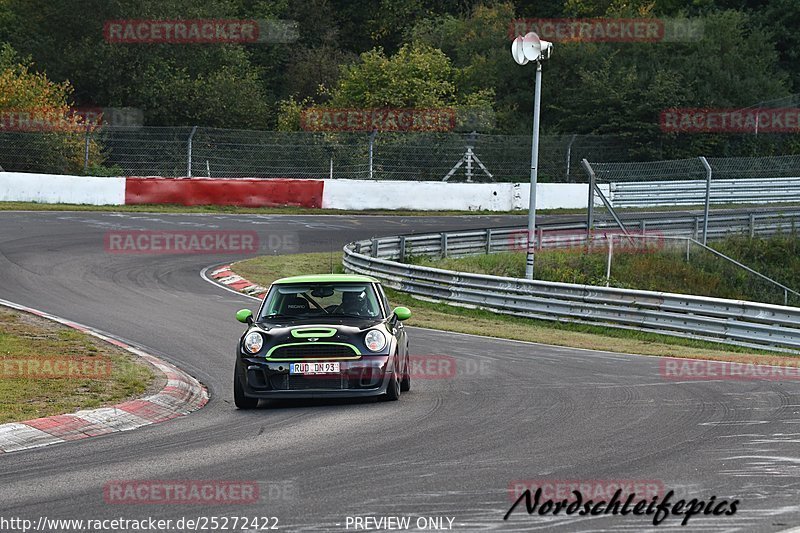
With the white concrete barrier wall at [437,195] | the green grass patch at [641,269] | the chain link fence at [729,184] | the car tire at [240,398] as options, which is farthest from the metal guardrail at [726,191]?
the car tire at [240,398]

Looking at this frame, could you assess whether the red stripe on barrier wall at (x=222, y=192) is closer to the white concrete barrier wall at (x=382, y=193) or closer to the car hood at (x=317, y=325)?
the white concrete barrier wall at (x=382, y=193)

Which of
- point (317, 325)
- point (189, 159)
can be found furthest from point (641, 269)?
point (317, 325)

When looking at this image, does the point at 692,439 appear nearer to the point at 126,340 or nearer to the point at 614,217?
the point at 126,340

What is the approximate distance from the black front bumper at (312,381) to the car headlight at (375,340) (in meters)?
0.13

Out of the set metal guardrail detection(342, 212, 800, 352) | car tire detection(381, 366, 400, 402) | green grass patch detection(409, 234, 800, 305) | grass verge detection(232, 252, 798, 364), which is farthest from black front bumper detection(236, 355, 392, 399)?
green grass patch detection(409, 234, 800, 305)

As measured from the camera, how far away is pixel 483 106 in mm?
49969

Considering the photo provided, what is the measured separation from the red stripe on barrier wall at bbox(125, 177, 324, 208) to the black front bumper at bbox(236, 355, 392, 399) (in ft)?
83.6

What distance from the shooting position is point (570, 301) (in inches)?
856

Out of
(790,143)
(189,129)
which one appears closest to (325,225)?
(189,129)

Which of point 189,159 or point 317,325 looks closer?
point 317,325

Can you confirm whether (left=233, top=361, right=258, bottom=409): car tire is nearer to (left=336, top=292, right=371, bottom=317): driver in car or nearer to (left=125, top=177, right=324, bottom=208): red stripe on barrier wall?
(left=336, top=292, right=371, bottom=317): driver in car

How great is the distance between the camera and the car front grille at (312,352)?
38.3 ft

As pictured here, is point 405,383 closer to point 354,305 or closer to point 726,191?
point 354,305

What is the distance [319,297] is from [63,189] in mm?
25706
